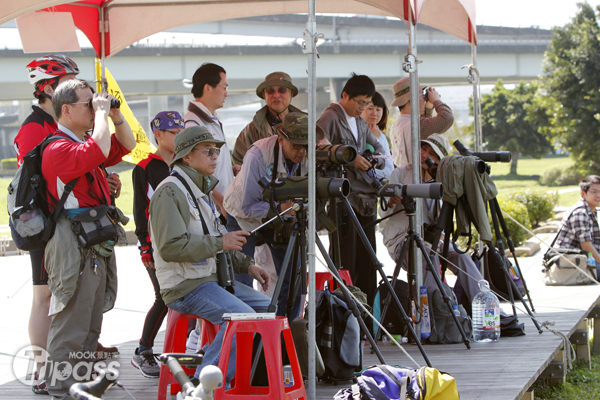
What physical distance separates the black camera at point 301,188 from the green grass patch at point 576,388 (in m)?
2.49

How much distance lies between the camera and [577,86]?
24781 millimetres

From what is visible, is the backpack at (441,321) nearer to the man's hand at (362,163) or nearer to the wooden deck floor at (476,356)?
the wooden deck floor at (476,356)

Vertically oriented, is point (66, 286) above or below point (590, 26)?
below

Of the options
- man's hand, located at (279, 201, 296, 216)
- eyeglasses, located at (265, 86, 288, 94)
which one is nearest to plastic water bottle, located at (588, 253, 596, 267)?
eyeglasses, located at (265, 86, 288, 94)

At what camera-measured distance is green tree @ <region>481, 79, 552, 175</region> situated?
1927 inches

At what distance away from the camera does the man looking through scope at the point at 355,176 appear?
15.1 feet

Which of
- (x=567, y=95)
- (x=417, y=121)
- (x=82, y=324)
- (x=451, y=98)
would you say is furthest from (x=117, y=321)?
(x=451, y=98)

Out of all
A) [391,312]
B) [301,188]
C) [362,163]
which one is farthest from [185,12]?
[301,188]

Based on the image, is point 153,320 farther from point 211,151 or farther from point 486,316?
point 486,316

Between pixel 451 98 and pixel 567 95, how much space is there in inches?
2237

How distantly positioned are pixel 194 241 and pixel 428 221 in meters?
2.45

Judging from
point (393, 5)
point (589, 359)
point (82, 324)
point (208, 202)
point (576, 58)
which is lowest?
point (589, 359)

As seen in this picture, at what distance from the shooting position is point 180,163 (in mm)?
3371

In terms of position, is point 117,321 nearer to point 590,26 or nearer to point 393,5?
point 393,5
